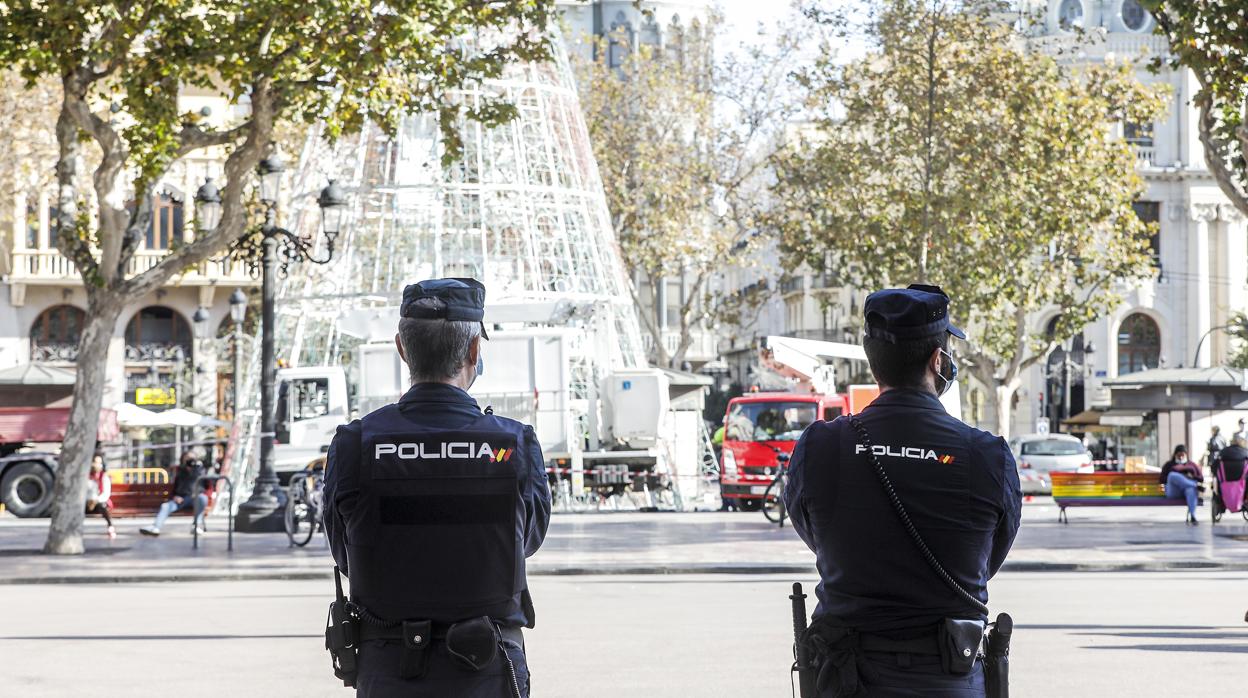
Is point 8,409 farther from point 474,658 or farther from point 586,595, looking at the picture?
point 474,658

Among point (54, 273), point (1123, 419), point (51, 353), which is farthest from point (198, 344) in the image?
point (1123, 419)

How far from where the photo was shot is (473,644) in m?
4.55

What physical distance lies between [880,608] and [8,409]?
3190 centimetres

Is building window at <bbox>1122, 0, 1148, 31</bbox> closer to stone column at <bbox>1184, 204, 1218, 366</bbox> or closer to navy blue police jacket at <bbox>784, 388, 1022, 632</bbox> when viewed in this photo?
stone column at <bbox>1184, 204, 1218, 366</bbox>

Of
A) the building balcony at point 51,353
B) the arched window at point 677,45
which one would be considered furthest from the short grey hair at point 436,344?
the building balcony at point 51,353

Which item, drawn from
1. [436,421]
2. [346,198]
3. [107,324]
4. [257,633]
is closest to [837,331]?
[346,198]

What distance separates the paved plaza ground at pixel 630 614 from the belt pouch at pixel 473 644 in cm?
469

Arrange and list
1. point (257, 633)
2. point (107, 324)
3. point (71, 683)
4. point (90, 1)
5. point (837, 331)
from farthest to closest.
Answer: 1. point (837, 331)
2. point (107, 324)
3. point (90, 1)
4. point (257, 633)
5. point (71, 683)

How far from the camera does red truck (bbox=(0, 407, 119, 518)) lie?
32.1 m

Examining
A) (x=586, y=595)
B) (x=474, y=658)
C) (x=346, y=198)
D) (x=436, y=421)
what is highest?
(x=346, y=198)

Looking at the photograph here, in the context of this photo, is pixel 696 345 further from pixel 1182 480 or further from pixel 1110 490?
pixel 1182 480

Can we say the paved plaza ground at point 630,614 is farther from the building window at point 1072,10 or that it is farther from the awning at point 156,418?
the building window at point 1072,10

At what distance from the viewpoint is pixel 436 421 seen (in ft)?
15.6

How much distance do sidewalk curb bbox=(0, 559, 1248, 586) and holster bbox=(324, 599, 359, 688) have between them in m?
12.9
